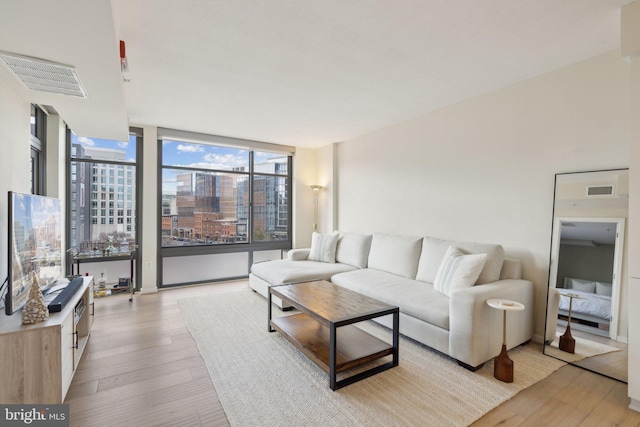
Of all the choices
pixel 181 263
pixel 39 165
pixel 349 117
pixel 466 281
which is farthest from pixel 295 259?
pixel 39 165

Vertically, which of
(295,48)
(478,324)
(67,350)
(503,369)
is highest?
(295,48)

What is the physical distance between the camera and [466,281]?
8.64ft

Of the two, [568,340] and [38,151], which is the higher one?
[38,151]

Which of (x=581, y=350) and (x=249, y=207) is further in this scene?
(x=249, y=207)

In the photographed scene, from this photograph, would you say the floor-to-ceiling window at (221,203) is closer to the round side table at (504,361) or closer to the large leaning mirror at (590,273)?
the round side table at (504,361)

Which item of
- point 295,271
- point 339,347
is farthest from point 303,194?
point 339,347

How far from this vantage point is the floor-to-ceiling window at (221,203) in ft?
15.4

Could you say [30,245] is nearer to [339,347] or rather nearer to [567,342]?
[339,347]

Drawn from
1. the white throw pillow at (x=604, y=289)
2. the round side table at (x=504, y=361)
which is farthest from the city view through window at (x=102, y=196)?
the white throw pillow at (x=604, y=289)

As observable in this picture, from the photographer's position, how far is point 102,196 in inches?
166

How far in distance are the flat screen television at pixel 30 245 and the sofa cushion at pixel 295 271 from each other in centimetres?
211

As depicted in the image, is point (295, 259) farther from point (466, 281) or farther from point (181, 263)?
point (466, 281)

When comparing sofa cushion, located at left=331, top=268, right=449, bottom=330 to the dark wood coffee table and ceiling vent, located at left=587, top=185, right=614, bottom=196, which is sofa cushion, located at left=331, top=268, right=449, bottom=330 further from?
ceiling vent, located at left=587, top=185, right=614, bottom=196

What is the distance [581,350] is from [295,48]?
3.31m
